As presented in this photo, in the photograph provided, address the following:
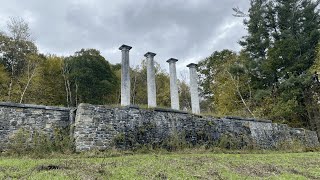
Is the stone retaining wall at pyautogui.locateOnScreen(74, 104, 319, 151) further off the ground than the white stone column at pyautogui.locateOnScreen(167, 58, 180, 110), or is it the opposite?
the white stone column at pyautogui.locateOnScreen(167, 58, 180, 110)

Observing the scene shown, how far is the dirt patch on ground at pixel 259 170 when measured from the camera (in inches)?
317

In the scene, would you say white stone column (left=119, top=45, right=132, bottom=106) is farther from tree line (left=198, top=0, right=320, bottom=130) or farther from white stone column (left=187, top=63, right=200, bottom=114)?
tree line (left=198, top=0, right=320, bottom=130)

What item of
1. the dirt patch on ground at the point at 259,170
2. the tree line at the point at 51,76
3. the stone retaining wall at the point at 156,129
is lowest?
the dirt patch on ground at the point at 259,170

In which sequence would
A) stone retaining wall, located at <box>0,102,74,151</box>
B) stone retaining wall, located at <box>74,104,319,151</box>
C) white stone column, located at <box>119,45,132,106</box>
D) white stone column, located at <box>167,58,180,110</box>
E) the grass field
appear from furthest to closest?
white stone column, located at <box>167,58,180,110</box> < white stone column, located at <box>119,45,132,106</box> < stone retaining wall, located at <box>74,104,319,151</box> < stone retaining wall, located at <box>0,102,74,151</box> < the grass field

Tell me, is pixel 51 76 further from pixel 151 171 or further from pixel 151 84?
pixel 151 171

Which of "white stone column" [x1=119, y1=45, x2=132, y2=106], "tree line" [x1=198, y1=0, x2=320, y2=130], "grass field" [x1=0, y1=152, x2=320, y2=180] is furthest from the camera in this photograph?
"tree line" [x1=198, y1=0, x2=320, y2=130]

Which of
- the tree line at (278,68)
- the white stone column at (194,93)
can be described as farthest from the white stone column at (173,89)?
the tree line at (278,68)

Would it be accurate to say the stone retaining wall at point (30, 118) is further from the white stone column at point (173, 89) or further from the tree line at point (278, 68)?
the tree line at point (278, 68)

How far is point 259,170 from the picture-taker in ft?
28.2

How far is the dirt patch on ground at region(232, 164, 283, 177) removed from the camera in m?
8.06

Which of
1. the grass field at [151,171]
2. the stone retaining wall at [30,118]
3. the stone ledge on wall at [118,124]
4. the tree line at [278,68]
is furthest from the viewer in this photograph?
the tree line at [278,68]

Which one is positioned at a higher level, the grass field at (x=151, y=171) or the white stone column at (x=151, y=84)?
the white stone column at (x=151, y=84)

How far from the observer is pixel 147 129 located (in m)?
13.0

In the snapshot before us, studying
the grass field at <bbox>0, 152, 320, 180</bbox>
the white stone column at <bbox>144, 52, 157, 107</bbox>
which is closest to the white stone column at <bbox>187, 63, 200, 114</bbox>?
the white stone column at <bbox>144, 52, 157, 107</bbox>
